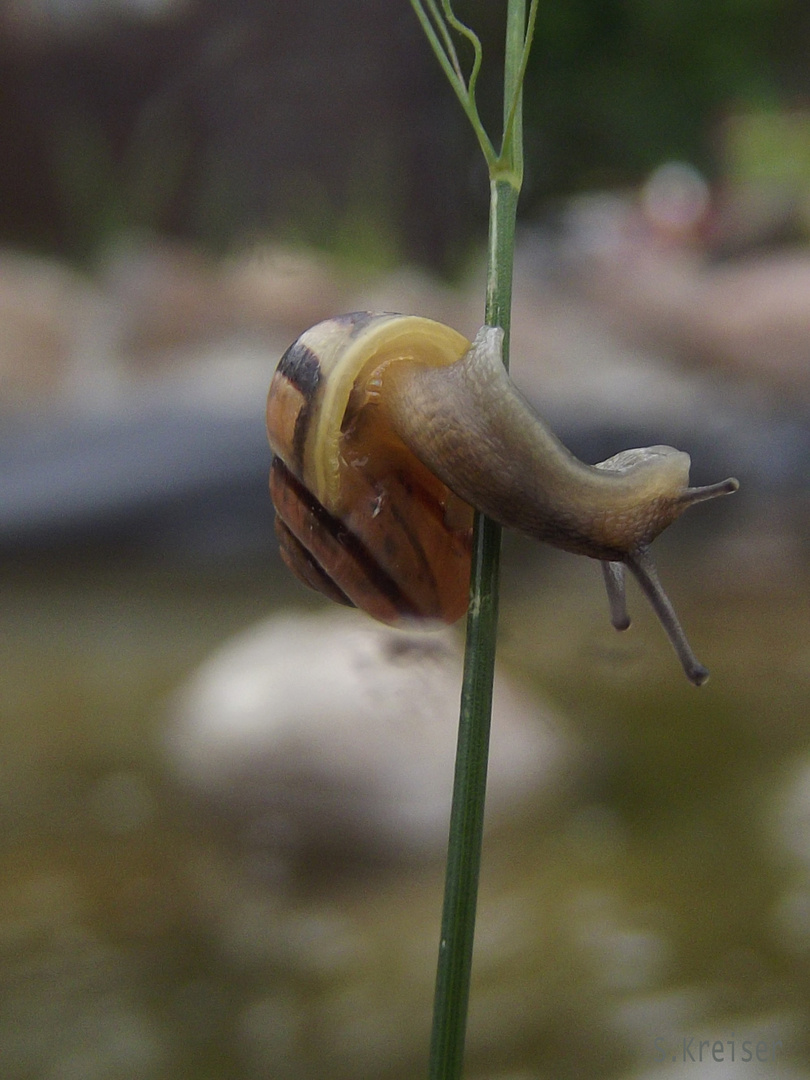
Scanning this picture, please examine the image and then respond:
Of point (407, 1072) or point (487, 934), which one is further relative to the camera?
point (487, 934)

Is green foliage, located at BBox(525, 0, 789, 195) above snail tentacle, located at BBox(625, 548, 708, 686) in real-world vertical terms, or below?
above

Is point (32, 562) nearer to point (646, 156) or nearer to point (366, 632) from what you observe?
point (366, 632)

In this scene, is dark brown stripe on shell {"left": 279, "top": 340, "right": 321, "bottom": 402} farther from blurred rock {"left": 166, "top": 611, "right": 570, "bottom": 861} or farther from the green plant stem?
blurred rock {"left": 166, "top": 611, "right": 570, "bottom": 861}

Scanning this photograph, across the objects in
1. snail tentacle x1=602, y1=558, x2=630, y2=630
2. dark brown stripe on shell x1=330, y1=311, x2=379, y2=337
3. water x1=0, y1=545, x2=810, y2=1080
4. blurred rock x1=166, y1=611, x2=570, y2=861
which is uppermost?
dark brown stripe on shell x1=330, y1=311, x2=379, y2=337

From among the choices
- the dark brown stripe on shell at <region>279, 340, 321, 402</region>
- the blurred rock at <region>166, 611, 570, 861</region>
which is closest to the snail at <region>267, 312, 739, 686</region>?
the dark brown stripe on shell at <region>279, 340, 321, 402</region>

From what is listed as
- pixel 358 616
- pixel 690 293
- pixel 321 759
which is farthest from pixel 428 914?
pixel 690 293

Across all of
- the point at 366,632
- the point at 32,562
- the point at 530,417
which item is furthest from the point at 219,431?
the point at 530,417

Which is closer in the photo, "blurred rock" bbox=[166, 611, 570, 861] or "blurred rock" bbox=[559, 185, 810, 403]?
"blurred rock" bbox=[166, 611, 570, 861]
